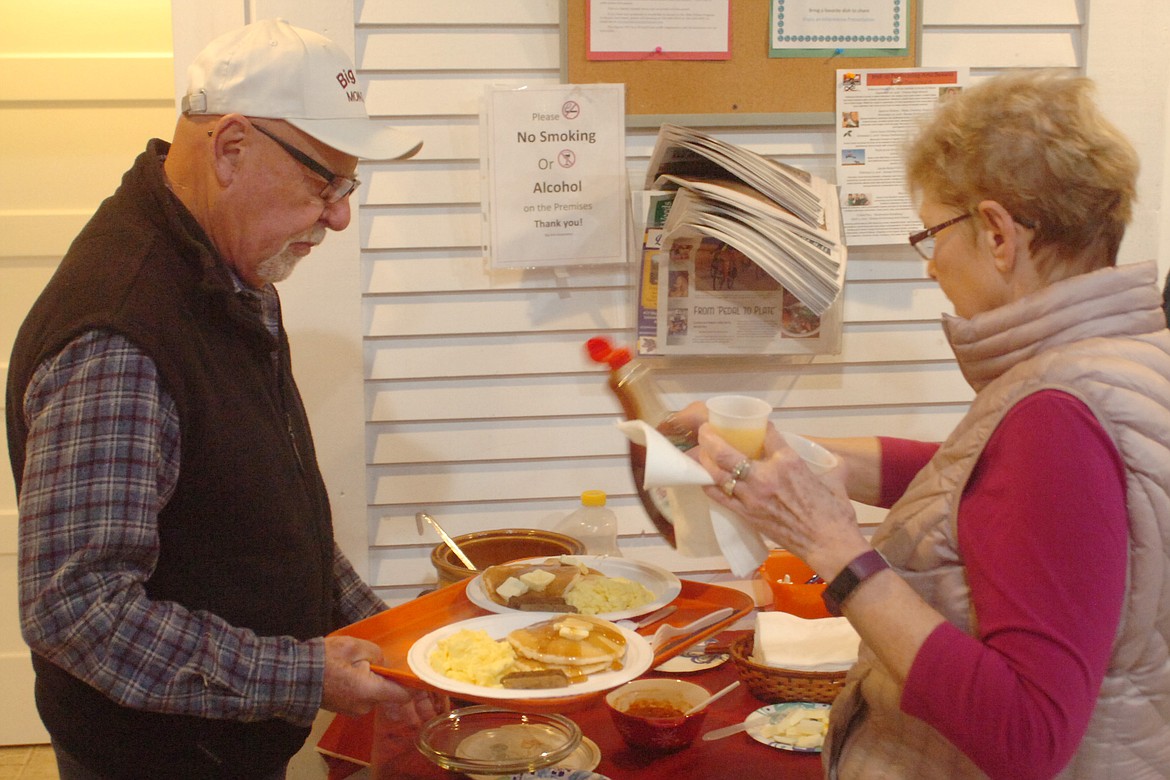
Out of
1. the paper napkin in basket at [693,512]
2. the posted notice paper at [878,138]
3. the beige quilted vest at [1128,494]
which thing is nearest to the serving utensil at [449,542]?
the paper napkin in basket at [693,512]

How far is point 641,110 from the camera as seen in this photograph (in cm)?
251

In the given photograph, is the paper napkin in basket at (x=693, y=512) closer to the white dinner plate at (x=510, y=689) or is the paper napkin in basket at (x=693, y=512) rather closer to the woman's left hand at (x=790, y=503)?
the woman's left hand at (x=790, y=503)

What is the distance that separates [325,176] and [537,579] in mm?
837

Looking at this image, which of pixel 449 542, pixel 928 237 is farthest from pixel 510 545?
pixel 928 237

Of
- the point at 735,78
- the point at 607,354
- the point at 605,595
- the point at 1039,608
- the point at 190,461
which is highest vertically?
the point at 735,78

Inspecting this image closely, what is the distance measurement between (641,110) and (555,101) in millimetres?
210

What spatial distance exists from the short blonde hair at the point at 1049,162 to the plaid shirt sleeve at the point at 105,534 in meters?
1.21

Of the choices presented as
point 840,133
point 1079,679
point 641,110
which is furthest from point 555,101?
point 1079,679

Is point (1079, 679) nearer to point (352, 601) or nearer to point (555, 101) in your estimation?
point (352, 601)

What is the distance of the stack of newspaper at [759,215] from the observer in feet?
7.56

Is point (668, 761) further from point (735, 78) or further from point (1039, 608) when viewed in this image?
point (735, 78)

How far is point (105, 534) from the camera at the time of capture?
4.73ft

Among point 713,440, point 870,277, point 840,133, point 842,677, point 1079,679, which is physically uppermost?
point 840,133

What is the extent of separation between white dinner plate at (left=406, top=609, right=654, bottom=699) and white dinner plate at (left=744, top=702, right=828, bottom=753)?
26cm
